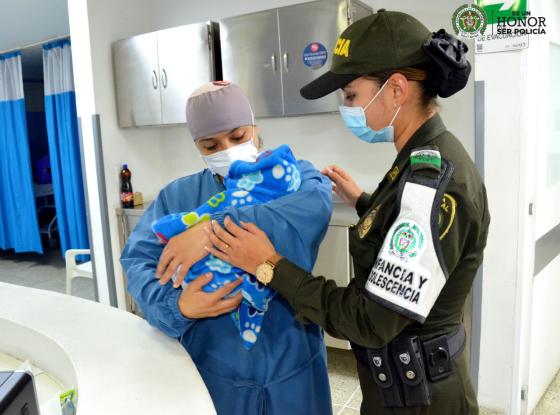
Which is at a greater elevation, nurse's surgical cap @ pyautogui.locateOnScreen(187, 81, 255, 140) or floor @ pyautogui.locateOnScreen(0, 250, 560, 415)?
nurse's surgical cap @ pyautogui.locateOnScreen(187, 81, 255, 140)

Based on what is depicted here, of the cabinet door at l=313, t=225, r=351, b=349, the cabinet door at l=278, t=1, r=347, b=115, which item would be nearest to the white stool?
the cabinet door at l=313, t=225, r=351, b=349

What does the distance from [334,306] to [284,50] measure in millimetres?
2221

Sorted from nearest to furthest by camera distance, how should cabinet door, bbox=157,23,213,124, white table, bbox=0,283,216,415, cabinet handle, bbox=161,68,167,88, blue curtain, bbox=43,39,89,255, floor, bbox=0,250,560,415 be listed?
white table, bbox=0,283,216,415, floor, bbox=0,250,560,415, cabinet door, bbox=157,23,213,124, cabinet handle, bbox=161,68,167,88, blue curtain, bbox=43,39,89,255

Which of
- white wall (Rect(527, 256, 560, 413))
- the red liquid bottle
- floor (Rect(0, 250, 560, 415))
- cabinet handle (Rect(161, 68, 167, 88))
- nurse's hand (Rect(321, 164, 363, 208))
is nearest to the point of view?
nurse's hand (Rect(321, 164, 363, 208))

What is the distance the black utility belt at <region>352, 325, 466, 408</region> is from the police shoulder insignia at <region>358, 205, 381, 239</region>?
26 centimetres

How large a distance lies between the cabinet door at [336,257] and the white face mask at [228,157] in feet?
5.31

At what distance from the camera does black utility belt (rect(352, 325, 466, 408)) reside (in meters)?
1.09

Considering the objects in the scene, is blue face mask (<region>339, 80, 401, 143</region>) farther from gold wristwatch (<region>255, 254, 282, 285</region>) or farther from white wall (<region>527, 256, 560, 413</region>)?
white wall (<region>527, 256, 560, 413</region>)

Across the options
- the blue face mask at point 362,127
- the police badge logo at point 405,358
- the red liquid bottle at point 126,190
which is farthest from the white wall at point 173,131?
the police badge logo at point 405,358

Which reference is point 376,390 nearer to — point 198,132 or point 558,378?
point 198,132

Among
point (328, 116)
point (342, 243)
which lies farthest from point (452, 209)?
point (328, 116)

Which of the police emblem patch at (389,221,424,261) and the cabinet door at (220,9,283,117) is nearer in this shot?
the police emblem patch at (389,221,424,261)

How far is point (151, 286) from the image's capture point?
1.09 metres

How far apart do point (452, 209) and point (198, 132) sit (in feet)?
2.00
